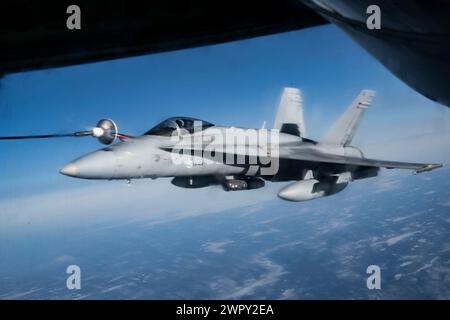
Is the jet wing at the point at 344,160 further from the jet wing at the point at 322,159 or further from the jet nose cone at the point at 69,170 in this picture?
the jet nose cone at the point at 69,170

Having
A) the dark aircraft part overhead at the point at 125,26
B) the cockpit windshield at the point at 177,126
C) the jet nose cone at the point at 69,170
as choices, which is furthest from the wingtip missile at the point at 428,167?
the jet nose cone at the point at 69,170

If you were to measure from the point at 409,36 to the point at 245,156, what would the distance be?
3.75 feet

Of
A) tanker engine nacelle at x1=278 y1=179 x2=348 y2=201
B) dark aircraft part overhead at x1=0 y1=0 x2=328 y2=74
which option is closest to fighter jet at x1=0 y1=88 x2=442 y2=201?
tanker engine nacelle at x1=278 y1=179 x2=348 y2=201

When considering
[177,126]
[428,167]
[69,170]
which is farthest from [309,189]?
[69,170]

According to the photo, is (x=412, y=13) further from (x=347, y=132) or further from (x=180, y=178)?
(x=180, y=178)

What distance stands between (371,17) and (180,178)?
1464mm

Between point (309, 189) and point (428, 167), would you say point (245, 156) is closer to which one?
point (309, 189)

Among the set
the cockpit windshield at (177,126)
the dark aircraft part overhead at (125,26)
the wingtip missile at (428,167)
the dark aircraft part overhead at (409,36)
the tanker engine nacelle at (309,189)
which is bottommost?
the tanker engine nacelle at (309,189)

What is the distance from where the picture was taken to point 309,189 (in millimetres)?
2582

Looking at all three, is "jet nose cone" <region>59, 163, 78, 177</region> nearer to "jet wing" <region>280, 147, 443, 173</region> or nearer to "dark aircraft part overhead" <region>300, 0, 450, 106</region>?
"jet wing" <region>280, 147, 443, 173</region>

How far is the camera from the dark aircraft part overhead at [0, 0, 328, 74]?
7.20 feet

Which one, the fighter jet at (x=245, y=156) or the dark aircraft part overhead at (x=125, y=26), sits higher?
the dark aircraft part overhead at (x=125, y=26)

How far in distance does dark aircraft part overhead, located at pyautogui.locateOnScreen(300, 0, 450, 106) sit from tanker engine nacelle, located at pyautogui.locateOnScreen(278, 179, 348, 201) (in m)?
0.81

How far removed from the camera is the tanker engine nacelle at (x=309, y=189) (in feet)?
8.32
